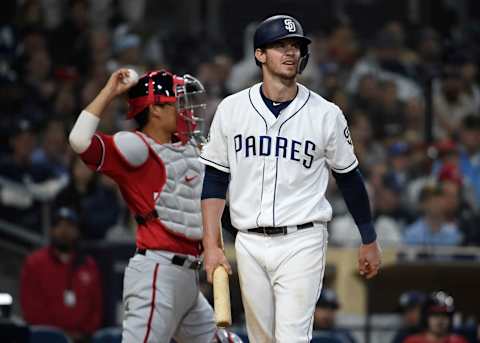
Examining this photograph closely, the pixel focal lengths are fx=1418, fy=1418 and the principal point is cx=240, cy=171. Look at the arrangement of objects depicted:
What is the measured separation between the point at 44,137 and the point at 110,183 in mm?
1032

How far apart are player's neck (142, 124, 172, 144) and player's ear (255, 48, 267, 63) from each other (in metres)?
0.99

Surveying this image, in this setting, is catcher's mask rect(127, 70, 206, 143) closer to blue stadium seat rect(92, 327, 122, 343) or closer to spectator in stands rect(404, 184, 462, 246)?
blue stadium seat rect(92, 327, 122, 343)

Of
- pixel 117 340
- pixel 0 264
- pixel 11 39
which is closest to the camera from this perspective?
pixel 117 340

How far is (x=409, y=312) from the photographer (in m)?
10.8

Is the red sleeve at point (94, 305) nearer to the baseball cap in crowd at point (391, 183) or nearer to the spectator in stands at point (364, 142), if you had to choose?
the baseball cap in crowd at point (391, 183)

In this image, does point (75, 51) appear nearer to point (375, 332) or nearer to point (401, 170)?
point (401, 170)

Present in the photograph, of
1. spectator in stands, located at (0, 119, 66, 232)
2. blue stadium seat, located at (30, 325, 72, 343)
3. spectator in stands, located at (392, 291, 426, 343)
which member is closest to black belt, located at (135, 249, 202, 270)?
blue stadium seat, located at (30, 325, 72, 343)

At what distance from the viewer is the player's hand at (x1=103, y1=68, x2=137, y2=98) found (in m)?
7.59

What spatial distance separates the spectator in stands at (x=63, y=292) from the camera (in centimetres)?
1042

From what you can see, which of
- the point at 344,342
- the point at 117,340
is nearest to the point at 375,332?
the point at 344,342

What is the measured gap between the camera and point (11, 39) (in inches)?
544

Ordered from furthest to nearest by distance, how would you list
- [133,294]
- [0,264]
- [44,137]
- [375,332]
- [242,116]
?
1. [44,137]
2. [0,264]
3. [375,332]
4. [133,294]
5. [242,116]

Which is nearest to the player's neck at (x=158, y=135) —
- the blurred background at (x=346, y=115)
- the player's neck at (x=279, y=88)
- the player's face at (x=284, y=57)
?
the player's neck at (x=279, y=88)

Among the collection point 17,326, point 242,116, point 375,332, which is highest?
point 242,116
